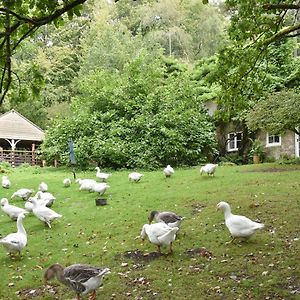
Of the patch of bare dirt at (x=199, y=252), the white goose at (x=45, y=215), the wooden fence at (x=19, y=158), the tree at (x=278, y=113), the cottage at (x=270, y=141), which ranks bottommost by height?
the patch of bare dirt at (x=199, y=252)

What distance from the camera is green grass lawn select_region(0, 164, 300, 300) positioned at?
7.94 metres

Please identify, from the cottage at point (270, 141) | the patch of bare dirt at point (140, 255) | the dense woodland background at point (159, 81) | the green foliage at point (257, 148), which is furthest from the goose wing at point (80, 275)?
the green foliage at point (257, 148)

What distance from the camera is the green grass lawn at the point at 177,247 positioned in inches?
313

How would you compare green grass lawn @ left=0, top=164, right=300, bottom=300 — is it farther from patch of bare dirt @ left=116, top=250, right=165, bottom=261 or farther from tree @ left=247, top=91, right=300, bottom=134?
tree @ left=247, top=91, right=300, bottom=134

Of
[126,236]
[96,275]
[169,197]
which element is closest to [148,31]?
[169,197]

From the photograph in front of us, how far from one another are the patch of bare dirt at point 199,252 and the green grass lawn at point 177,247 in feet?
0.07

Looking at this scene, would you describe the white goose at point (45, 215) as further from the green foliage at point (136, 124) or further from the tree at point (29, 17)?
the green foliage at point (136, 124)

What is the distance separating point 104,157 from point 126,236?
49.0 ft

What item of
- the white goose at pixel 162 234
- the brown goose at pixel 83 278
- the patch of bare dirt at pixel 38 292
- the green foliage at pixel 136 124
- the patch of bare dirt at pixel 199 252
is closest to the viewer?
the brown goose at pixel 83 278

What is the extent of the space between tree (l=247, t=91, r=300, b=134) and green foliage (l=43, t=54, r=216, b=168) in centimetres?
608

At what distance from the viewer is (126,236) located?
11.4 m

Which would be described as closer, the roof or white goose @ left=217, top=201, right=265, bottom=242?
white goose @ left=217, top=201, right=265, bottom=242

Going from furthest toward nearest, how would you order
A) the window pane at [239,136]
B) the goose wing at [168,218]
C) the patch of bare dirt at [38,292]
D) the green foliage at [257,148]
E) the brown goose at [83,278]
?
the window pane at [239,136]
the green foliage at [257,148]
the goose wing at [168,218]
the patch of bare dirt at [38,292]
the brown goose at [83,278]

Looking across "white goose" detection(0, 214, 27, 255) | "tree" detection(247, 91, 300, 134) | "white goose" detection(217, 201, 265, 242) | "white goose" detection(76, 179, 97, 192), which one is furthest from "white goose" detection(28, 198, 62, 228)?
"tree" detection(247, 91, 300, 134)
